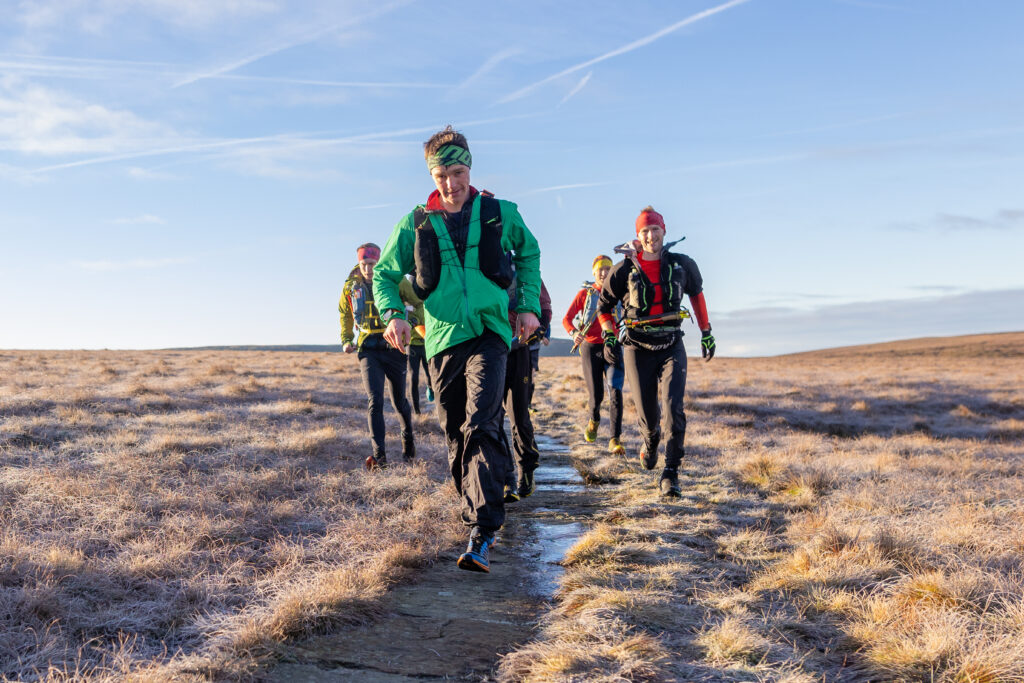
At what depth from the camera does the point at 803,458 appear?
959 cm

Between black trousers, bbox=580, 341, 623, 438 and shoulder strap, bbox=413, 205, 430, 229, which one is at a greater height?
shoulder strap, bbox=413, 205, 430, 229

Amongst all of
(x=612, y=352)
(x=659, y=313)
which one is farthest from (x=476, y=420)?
(x=612, y=352)

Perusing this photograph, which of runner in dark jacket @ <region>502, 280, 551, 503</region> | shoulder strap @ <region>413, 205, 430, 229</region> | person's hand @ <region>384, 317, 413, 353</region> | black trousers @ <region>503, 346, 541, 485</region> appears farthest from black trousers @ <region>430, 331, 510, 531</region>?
black trousers @ <region>503, 346, 541, 485</region>

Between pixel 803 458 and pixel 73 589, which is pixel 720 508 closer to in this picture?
pixel 803 458

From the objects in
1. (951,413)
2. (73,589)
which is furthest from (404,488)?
(951,413)

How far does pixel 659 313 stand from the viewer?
736 cm

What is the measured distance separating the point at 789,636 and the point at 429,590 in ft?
7.10

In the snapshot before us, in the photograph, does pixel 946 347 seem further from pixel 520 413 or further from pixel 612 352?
pixel 520 413

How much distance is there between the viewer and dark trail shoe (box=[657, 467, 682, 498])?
739cm

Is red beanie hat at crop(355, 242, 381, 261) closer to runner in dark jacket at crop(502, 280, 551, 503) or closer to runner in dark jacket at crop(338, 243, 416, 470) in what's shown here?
runner in dark jacket at crop(338, 243, 416, 470)

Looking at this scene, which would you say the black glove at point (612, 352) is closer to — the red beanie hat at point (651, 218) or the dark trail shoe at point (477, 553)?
the red beanie hat at point (651, 218)

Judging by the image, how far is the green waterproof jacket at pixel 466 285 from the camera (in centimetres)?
488

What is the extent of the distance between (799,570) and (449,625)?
8.03 ft

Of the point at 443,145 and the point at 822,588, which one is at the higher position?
the point at 443,145
